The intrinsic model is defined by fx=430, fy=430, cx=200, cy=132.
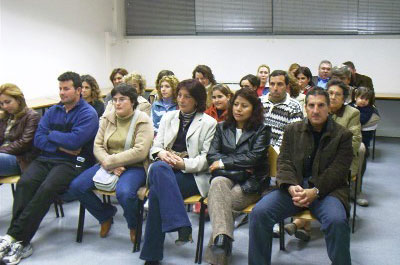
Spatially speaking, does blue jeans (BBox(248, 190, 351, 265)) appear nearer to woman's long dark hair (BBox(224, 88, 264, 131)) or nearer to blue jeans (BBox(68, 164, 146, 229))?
woman's long dark hair (BBox(224, 88, 264, 131))

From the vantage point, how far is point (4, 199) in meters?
4.04

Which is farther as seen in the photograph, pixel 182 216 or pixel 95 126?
pixel 95 126

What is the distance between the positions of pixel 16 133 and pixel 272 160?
2002mm

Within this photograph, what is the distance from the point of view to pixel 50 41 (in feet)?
19.5

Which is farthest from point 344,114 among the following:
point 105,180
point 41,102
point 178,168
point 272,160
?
point 41,102

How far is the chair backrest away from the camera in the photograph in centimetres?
287

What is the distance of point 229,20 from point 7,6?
3.22 meters

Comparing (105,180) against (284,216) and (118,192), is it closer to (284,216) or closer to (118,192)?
(118,192)

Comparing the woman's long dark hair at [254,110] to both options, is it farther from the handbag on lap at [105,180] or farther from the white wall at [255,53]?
the white wall at [255,53]

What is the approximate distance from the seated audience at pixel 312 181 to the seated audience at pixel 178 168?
48 cm

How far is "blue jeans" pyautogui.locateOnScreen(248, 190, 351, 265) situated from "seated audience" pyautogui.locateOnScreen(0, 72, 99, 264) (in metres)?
1.45

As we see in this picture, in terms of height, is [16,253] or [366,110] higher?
[366,110]

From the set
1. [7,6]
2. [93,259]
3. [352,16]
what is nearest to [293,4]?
[352,16]

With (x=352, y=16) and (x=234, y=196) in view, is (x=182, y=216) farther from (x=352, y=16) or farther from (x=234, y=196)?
(x=352, y=16)
